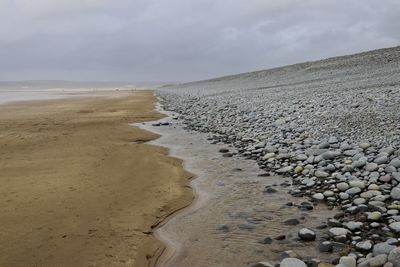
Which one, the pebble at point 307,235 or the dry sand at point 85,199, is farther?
the pebble at point 307,235

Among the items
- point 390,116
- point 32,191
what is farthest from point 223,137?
point 32,191

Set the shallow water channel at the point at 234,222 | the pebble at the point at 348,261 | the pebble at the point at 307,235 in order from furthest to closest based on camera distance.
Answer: the pebble at the point at 307,235 → the shallow water channel at the point at 234,222 → the pebble at the point at 348,261

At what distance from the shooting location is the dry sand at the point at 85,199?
4707 millimetres

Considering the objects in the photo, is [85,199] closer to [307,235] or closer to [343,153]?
[307,235]

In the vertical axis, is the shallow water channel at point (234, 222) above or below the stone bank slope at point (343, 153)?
below

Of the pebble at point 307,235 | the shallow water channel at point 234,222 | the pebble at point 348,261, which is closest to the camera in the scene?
the pebble at point 348,261

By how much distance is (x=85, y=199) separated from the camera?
6500 millimetres

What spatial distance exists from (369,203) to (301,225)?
1039mm

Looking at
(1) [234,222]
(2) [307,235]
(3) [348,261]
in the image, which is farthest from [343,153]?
(3) [348,261]

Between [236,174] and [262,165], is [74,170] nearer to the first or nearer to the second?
[236,174]

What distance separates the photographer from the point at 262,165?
28.2ft

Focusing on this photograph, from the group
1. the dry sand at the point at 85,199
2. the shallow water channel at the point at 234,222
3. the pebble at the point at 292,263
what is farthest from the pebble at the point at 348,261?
the dry sand at the point at 85,199

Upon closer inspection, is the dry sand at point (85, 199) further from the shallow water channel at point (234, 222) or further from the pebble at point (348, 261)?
the pebble at point (348, 261)

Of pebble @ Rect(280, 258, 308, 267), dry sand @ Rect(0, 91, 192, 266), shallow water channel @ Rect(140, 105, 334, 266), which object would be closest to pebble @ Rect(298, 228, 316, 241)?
shallow water channel @ Rect(140, 105, 334, 266)
